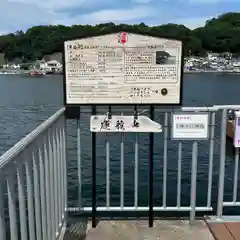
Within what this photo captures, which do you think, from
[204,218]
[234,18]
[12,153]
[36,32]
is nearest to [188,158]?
[204,218]

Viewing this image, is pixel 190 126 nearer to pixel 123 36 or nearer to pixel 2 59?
pixel 123 36

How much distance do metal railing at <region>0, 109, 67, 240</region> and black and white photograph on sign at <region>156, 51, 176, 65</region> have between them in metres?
1.05

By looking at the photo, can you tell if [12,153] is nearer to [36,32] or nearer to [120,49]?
[120,49]

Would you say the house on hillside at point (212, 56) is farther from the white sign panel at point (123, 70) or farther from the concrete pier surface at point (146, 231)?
the white sign panel at point (123, 70)

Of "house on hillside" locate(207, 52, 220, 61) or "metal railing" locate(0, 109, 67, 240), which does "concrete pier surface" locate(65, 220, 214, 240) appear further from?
"house on hillside" locate(207, 52, 220, 61)

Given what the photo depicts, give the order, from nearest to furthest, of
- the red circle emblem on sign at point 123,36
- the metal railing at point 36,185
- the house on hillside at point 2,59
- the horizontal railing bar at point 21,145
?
the horizontal railing bar at point 21,145 → the metal railing at point 36,185 → the red circle emblem on sign at point 123,36 → the house on hillside at point 2,59

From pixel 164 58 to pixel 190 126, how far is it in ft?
2.42

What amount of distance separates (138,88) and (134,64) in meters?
0.23

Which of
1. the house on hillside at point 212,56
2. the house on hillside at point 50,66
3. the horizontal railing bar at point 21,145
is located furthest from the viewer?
the house on hillside at point 212,56

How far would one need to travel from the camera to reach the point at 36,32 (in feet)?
397

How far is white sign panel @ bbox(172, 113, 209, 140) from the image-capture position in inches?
146

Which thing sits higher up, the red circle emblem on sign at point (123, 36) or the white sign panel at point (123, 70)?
the red circle emblem on sign at point (123, 36)

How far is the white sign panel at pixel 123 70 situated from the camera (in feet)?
11.3

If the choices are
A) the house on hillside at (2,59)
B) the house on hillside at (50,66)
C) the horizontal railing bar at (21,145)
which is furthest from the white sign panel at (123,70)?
the house on hillside at (2,59)
